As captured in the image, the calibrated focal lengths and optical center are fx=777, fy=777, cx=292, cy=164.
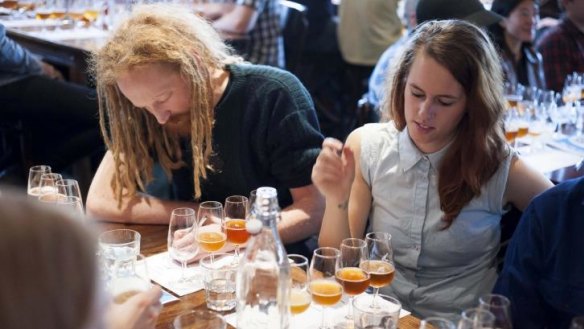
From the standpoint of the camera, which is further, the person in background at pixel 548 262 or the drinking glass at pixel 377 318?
the person in background at pixel 548 262

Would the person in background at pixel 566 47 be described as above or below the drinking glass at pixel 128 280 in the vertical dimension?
above

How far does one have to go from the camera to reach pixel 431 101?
214 centimetres

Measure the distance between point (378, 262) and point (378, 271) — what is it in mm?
32

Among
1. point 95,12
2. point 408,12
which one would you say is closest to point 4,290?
point 408,12

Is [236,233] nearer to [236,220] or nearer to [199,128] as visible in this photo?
[236,220]

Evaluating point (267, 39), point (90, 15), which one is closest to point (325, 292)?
point (267, 39)

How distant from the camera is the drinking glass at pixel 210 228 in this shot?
6.55ft

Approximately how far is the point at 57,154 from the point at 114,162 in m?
1.87

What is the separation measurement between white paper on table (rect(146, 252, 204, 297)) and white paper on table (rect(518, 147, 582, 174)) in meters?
1.44

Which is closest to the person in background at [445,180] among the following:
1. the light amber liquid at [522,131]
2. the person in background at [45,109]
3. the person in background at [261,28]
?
the light amber liquid at [522,131]

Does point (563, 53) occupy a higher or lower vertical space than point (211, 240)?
higher

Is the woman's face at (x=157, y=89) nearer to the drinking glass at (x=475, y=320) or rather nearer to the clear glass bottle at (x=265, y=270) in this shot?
the clear glass bottle at (x=265, y=270)

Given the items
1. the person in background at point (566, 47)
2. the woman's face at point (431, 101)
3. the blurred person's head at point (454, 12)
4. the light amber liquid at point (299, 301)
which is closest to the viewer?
the light amber liquid at point (299, 301)

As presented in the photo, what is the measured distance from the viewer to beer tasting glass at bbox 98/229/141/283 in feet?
5.93
